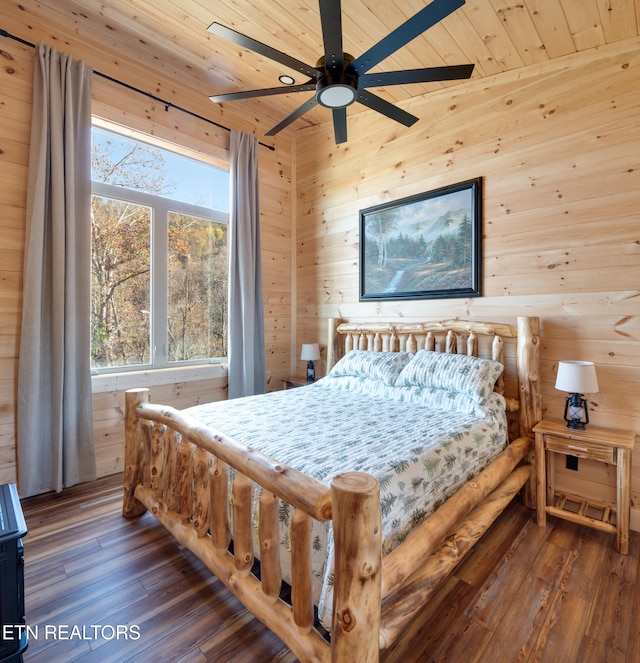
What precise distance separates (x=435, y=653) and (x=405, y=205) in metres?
3.06

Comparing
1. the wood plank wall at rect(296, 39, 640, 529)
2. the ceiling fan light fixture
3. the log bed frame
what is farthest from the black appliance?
the wood plank wall at rect(296, 39, 640, 529)

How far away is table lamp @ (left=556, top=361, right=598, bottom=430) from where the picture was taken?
81.4 inches

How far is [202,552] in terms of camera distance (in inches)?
64.2

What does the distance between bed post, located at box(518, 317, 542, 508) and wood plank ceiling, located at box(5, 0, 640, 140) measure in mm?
1789

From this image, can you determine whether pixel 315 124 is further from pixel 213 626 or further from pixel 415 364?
pixel 213 626

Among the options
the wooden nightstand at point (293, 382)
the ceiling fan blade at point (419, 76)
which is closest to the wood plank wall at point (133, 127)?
the wooden nightstand at point (293, 382)

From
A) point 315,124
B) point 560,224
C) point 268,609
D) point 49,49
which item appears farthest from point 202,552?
point 315,124

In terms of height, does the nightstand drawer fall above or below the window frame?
below

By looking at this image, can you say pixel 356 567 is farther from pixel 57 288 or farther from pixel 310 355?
pixel 310 355

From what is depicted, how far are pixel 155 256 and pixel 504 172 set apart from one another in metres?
3.01

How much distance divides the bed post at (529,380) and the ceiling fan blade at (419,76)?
1.55 meters

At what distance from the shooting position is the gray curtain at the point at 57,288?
2.46 metres

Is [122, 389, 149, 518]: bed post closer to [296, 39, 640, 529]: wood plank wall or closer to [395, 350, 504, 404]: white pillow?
[395, 350, 504, 404]: white pillow

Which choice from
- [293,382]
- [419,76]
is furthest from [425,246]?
[293,382]
